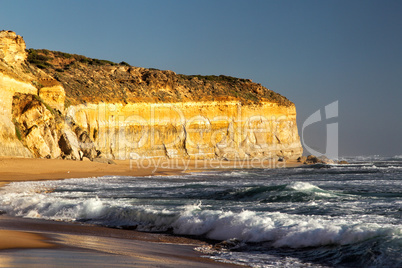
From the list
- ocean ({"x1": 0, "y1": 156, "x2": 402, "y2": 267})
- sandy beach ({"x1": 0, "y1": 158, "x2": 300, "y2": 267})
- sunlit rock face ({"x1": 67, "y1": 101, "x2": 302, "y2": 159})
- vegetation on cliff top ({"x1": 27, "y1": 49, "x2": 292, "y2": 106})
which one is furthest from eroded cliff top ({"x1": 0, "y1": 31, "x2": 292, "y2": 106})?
sandy beach ({"x1": 0, "y1": 158, "x2": 300, "y2": 267})

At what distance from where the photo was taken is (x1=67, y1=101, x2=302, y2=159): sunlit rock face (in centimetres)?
4028

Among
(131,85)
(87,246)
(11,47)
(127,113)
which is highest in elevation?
(11,47)

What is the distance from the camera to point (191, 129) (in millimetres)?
47750

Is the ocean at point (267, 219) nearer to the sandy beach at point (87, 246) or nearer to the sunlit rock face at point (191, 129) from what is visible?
the sandy beach at point (87, 246)

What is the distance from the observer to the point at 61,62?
55.5 metres

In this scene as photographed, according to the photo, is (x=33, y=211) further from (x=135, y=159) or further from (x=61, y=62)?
(x=61, y=62)

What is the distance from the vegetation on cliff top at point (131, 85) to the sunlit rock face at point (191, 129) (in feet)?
2.72

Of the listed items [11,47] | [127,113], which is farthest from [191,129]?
[11,47]

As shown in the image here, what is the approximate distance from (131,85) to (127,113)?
366 centimetres

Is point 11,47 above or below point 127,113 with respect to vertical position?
above

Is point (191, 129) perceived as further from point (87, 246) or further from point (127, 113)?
point (87, 246)

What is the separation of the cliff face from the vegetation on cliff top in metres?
0.10

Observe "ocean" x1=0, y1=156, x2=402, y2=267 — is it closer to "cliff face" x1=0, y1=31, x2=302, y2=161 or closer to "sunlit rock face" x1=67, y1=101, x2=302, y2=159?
"cliff face" x1=0, y1=31, x2=302, y2=161

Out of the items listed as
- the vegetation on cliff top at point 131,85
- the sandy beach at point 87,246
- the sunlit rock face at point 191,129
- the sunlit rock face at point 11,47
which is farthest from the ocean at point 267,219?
the vegetation on cliff top at point 131,85
